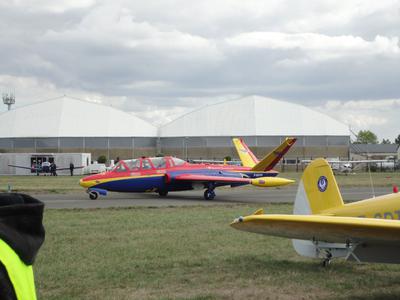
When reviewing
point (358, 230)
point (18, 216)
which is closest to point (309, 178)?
point (358, 230)

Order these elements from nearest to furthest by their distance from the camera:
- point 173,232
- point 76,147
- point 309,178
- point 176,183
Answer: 1. point 309,178
2. point 173,232
3. point 176,183
4. point 76,147

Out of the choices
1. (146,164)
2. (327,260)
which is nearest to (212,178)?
(146,164)

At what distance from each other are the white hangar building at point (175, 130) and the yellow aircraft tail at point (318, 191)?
62613mm

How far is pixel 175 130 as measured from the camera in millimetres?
74188

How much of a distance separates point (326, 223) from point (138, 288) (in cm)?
273

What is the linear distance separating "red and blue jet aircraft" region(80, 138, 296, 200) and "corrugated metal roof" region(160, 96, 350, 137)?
164 feet

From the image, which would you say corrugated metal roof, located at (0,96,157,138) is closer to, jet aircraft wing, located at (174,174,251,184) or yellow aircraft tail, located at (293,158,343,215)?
jet aircraft wing, located at (174,174,251,184)

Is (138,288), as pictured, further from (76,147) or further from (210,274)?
(76,147)

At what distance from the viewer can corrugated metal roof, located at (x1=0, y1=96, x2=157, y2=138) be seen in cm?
7075

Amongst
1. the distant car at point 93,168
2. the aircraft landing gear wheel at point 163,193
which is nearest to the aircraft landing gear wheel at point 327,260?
the aircraft landing gear wheel at point 163,193

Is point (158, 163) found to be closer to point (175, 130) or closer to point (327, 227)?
point (327, 227)

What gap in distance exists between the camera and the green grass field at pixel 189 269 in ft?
20.0

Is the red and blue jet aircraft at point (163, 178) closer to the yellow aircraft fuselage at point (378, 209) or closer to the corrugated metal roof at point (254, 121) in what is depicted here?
the yellow aircraft fuselage at point (378, 209)

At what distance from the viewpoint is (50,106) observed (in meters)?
75.9
